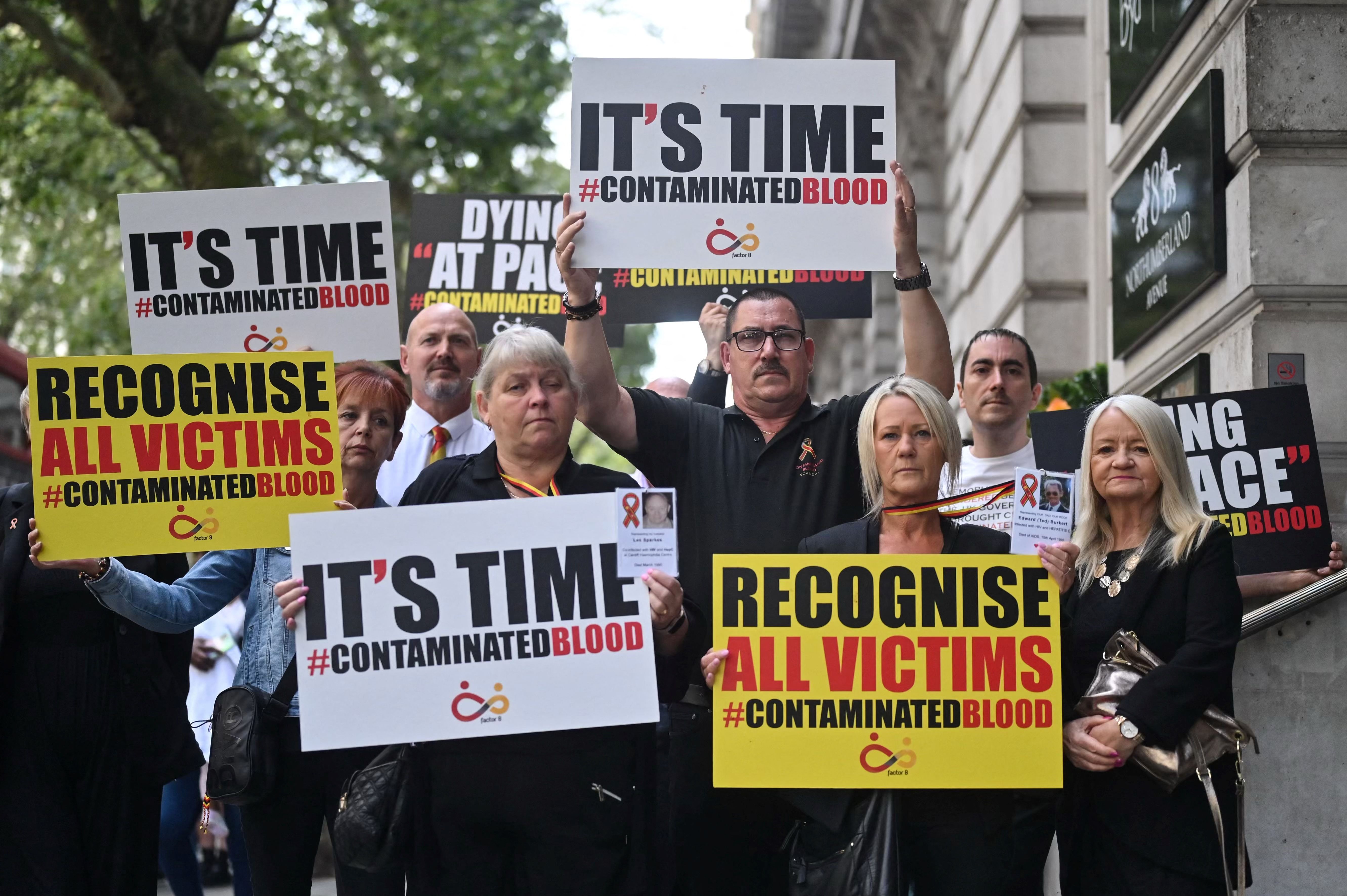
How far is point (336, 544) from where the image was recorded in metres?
4.51

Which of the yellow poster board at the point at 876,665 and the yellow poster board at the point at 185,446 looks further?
the yellow poster board at the point at 185,446

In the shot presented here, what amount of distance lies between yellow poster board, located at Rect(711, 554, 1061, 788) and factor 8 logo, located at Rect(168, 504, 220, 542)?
1.65 metres

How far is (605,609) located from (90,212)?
67.6 feet

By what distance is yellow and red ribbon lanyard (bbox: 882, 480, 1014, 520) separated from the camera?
4602 millimetres

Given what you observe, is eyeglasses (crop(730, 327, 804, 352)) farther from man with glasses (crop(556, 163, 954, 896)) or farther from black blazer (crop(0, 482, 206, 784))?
black blazer (crop(0, 482, 206, 784))

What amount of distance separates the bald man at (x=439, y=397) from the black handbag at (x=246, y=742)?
183 cm

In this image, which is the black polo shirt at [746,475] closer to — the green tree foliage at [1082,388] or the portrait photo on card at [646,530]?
the portrait photo on card at [646,530]

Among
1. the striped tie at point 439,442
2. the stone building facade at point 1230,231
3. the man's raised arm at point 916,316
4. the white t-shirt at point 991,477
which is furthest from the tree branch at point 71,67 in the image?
the man's raised arm at point 916,316

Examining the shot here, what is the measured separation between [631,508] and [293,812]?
4.90 feet

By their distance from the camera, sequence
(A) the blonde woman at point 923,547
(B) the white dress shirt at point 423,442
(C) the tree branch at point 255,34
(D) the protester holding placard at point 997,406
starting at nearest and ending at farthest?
(A) the blonde woman at point 923,547, (D) the protester holding placard at point 997,406, (B) the white dress shirt at point 423,442, (C) the tree branch at point 255,34

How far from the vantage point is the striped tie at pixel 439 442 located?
657 cm

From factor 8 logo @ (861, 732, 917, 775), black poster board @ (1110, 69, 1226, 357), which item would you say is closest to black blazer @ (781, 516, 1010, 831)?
factor 8 logo @ (861, 732, 917, 775)

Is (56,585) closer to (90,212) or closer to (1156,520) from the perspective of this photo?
(1156,520)

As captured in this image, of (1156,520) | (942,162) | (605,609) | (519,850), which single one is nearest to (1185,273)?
(1156,520)
